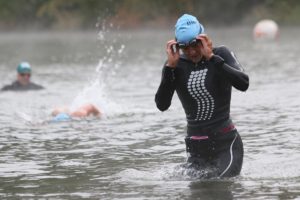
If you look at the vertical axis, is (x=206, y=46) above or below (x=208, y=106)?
above

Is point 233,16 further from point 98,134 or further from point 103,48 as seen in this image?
point 98,134

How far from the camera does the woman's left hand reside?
821 centimetres

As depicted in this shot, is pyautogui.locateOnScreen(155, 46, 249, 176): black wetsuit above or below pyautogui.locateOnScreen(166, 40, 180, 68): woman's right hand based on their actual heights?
below

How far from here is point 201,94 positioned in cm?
862

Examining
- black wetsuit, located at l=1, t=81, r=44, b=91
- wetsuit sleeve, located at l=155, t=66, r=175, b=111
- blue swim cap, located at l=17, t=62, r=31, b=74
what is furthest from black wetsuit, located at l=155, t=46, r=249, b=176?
black wetsuit, located at l=1, t=81, r=44, b=91

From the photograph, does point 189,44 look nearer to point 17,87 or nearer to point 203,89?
point 203,89

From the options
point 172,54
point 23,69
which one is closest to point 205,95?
point 172,54

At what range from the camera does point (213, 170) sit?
873 cm

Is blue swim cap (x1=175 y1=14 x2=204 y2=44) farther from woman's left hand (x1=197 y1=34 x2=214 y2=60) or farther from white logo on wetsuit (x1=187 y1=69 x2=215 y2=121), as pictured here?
white logo on wetsuit (x1=187 y1=69 x2=215 y2=121)

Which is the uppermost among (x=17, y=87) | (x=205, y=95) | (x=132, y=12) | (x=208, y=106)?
(x=132, y=12)

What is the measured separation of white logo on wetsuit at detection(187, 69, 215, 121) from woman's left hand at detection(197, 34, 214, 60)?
0.27m

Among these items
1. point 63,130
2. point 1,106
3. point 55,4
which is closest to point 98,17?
point 55,4

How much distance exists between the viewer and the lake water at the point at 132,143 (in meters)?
8.56

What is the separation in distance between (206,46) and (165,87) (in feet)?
2.15
